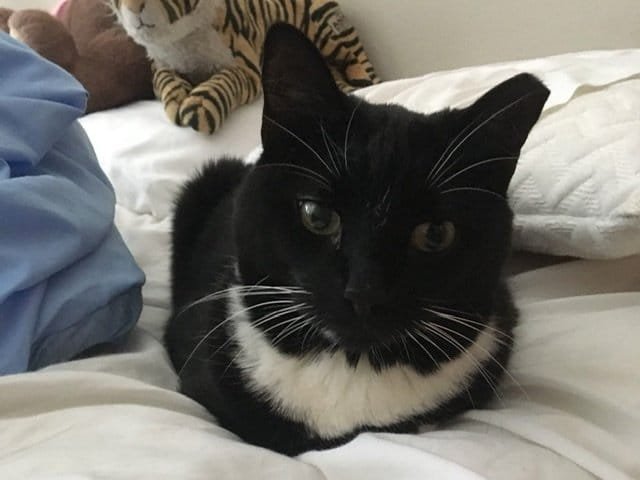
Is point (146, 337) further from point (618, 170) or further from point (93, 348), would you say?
point (618, 170)

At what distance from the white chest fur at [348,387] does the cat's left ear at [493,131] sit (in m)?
0.18

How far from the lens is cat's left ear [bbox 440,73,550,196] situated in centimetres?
73

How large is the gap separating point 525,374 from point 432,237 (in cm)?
24

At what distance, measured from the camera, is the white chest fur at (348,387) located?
0.78m

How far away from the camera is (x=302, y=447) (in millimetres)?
790

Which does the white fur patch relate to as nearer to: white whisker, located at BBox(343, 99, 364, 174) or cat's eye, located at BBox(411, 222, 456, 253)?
white whisker, located at BBox(343, 99, 364, 174)

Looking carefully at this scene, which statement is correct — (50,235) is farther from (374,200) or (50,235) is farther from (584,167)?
(584,167)

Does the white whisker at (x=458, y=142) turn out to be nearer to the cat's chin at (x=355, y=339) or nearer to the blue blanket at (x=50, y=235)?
the cat's chin at (x=355, y=339)

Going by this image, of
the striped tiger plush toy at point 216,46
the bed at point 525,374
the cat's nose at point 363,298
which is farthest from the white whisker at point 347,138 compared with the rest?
the striped tiger plush toy at point 216,46

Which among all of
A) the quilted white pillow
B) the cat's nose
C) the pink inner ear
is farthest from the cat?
the pink inner ear

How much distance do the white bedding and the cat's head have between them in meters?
0.12

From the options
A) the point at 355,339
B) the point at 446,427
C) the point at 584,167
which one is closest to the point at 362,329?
the point at 355,339

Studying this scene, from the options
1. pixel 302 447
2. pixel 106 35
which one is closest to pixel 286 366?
pixel 302 447

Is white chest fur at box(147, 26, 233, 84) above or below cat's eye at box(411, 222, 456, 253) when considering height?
below
